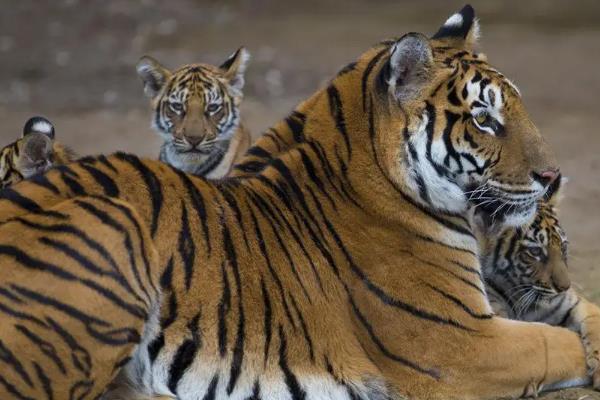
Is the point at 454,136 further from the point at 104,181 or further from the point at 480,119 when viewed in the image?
the point at 104,181

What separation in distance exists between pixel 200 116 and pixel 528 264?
3.05m

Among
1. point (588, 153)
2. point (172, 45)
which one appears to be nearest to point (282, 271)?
point (588, 153)

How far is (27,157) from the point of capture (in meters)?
5.34

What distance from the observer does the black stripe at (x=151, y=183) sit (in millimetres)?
4117

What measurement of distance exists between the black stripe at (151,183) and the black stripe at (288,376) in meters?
0.59

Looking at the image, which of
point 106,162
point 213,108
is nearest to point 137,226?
point 106,162

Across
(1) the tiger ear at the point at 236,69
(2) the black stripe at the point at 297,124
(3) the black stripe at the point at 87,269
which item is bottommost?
(3) the black stripe at the point at 87,269

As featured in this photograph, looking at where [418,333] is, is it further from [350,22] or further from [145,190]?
[350,22]

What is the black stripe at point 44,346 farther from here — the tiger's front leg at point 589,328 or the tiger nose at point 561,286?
the tiger nose at point 561,286

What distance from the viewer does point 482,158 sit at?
4355mm

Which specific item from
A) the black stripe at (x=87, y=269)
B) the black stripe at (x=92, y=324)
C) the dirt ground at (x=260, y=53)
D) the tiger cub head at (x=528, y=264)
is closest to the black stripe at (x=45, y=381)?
the black stripe at (x=92, y=324)

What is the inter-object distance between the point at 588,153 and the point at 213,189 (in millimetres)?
5325

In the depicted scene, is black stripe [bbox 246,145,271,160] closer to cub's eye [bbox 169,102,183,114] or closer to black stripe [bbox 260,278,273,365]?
black stripe [bbox 260,278,273,365]

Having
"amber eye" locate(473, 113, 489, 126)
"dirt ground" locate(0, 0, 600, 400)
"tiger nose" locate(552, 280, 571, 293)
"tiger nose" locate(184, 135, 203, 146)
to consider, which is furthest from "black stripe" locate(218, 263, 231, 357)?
"dirt ground" locate(0, 0, 600, 400)
